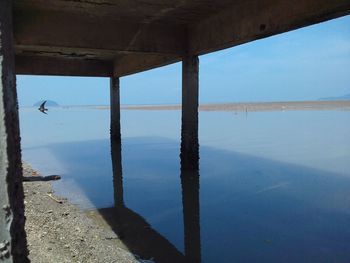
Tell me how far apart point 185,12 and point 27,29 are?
3.92 meters

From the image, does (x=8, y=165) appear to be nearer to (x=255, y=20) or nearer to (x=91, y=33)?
(x=255, y=20)

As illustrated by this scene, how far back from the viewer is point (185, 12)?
871 cm

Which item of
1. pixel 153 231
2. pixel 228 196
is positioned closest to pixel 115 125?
pixel 228 196

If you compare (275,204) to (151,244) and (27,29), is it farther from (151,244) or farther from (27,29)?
(27,29)

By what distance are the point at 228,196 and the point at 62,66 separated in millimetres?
11342

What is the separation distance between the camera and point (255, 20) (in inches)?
297

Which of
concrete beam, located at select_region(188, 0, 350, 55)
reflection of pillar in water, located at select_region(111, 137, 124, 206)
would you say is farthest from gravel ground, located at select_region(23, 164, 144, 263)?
concrete beam, located at select_region(188, 0, 350, 55)

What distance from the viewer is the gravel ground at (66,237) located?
452cm

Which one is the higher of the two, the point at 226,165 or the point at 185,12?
the point at 185,12

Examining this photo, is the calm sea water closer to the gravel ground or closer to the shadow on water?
the shadow on water

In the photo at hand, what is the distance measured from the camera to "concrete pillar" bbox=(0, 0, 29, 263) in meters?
3.10

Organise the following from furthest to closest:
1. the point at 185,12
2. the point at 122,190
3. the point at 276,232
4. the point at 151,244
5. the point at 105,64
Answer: the point at 105,64, the point at 122,190, the point at 185,12, the point at 276,232, the point at 151,244

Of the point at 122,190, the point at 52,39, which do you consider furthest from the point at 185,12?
the point at 122,190

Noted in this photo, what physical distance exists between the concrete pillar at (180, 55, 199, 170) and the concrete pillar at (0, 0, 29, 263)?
729cm
